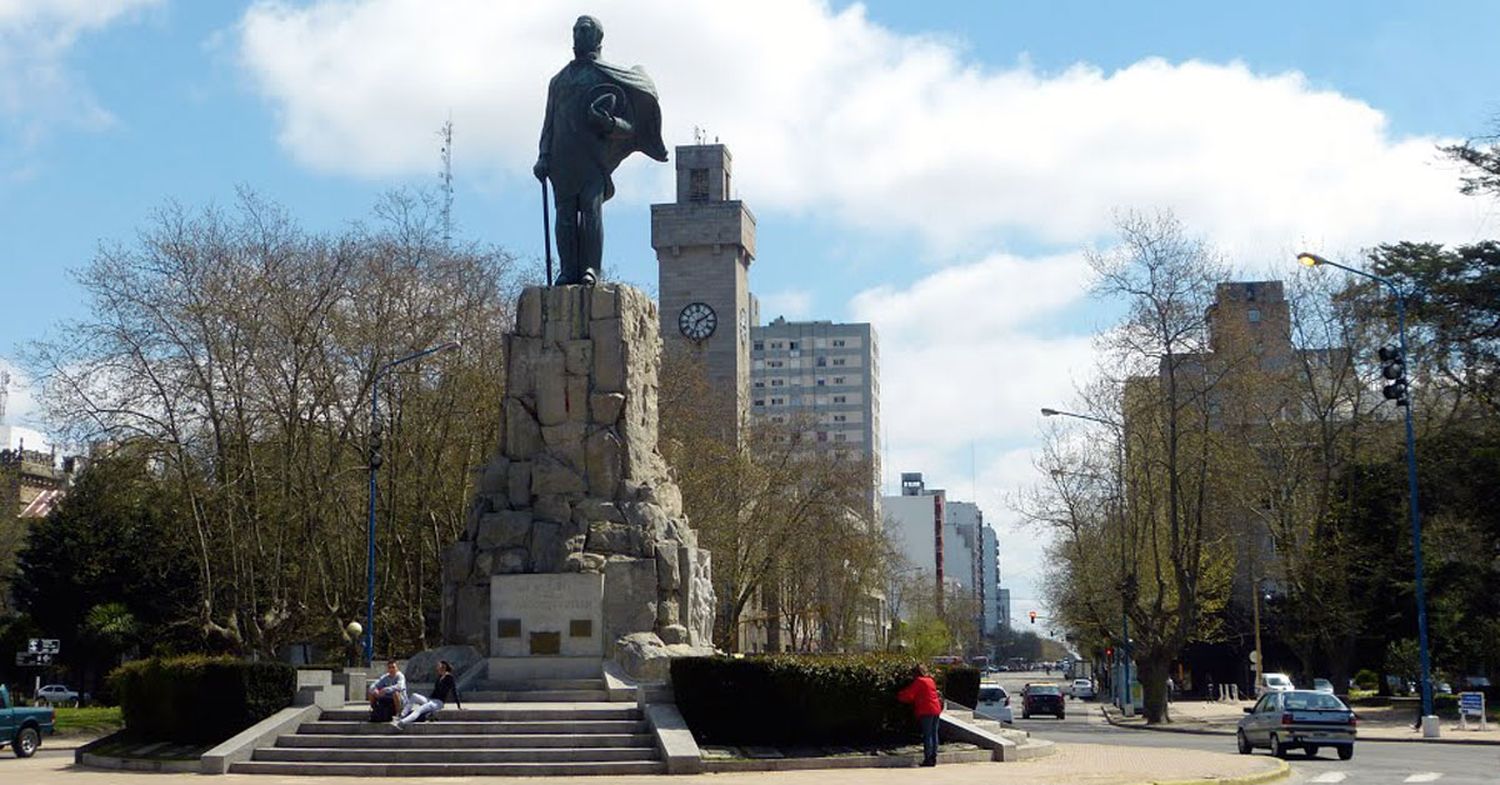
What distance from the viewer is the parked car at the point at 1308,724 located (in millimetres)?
28156

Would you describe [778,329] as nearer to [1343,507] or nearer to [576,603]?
[1343,507]

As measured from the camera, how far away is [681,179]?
4390 inches

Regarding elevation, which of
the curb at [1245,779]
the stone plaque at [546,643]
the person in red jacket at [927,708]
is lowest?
the curb at [1245,779]

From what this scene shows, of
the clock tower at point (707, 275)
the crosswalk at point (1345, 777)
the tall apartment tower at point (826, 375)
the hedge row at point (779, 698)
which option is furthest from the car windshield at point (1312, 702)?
the tall apartment tower at point (826, 375)

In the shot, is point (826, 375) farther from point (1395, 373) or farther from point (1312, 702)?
point (1312, 702)

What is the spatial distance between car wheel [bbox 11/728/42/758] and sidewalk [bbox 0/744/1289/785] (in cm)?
568

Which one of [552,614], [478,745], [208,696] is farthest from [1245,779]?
[208,696]

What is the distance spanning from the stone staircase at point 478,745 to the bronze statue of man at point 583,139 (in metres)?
9.57

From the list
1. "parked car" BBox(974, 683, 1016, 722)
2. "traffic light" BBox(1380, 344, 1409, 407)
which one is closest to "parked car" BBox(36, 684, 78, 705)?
"parked car" BBox(974, 683, 1016, 722)

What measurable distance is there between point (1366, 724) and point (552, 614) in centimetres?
2776

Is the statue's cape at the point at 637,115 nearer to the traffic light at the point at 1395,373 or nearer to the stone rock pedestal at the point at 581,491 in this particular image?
the stone rock pedestal at the point at 581,491

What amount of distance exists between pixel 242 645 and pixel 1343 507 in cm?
3452

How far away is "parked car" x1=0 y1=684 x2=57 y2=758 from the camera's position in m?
30.4

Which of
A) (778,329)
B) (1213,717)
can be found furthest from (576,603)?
(778,329)
